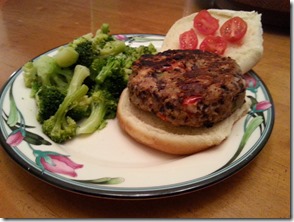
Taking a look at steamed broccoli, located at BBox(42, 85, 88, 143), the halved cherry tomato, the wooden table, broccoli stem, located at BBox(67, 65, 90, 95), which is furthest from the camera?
the halved cherry tomato

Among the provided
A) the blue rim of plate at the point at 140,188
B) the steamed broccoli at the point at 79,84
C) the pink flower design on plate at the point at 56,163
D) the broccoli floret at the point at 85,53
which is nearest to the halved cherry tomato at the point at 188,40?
the steamed broccoli at the point at 79,84

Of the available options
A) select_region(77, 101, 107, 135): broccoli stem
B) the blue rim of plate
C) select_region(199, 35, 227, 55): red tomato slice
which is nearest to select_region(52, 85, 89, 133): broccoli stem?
select_region(77, 101, 107, 135): broccoli stem

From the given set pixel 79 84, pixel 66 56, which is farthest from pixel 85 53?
pixel 79 84

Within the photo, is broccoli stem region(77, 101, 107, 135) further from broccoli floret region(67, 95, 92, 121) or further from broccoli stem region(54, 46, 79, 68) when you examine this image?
broccoli stem region(54, 46, 79, 68)

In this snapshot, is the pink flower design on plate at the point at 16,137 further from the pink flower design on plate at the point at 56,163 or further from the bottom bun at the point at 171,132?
the bottom bun at the point at 171,132

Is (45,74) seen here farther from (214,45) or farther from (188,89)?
(214,45)

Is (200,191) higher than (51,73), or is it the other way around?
(51,73)

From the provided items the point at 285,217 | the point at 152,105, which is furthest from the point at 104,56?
the point at 285,217
